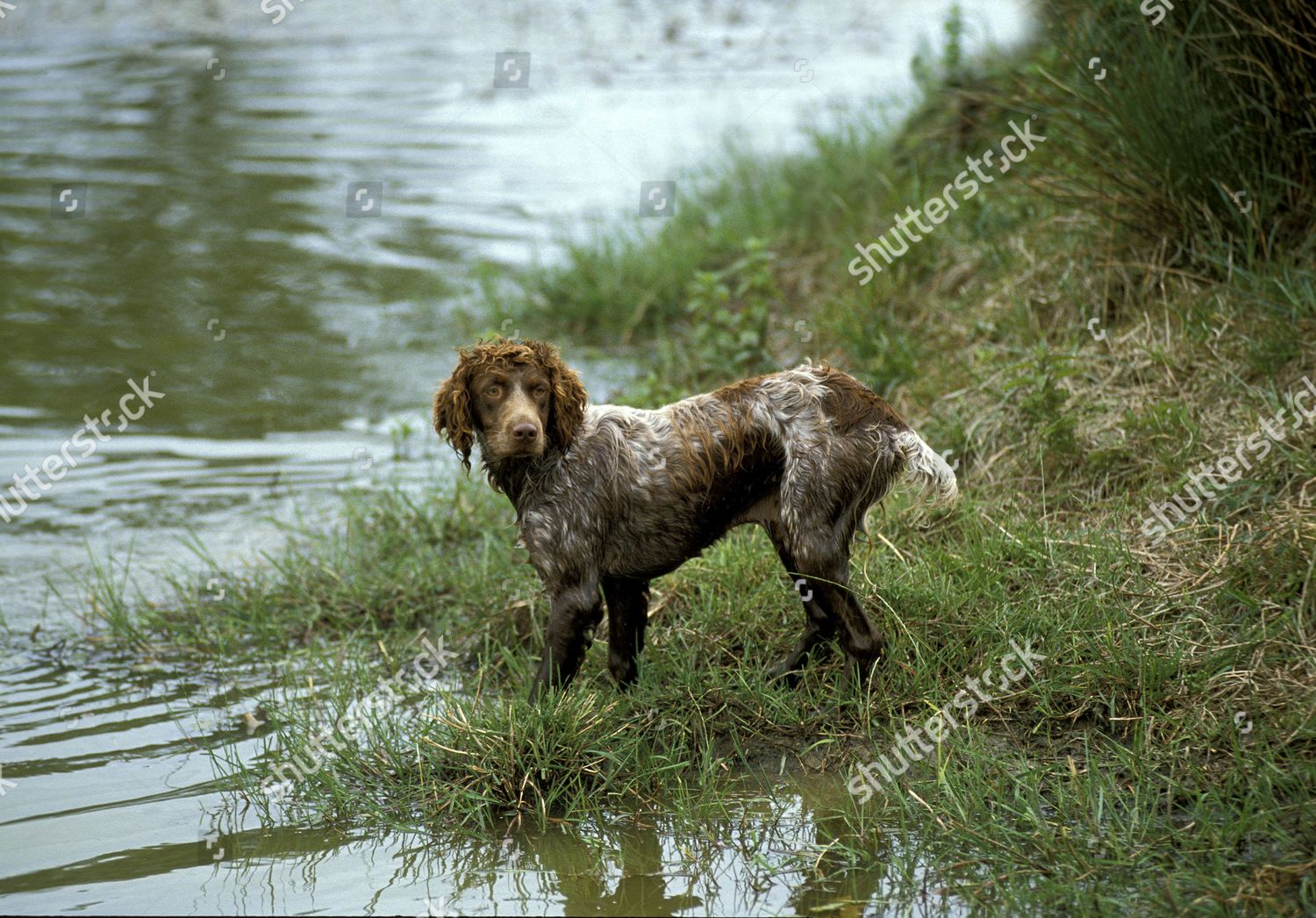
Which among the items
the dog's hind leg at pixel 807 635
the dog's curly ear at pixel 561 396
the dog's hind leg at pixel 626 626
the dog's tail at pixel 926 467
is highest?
the dog's curly ear at pixel 561 396

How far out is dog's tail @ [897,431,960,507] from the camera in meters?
5.18

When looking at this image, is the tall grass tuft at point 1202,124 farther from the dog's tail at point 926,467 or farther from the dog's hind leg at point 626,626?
the dog's hind leg at point 626,626

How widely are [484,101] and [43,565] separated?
32.8 feet

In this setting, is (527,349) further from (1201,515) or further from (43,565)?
(43,565)

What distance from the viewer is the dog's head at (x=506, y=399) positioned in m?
4.93

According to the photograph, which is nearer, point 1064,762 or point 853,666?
point 1064,762

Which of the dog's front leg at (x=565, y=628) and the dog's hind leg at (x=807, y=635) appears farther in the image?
the dog's hind leg at (x=807, y=635)

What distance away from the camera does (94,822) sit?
5.11 meters

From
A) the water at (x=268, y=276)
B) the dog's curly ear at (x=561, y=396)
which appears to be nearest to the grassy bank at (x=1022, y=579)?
the water at (x=268, y=276)

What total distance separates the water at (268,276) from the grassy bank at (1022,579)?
0.37 metres

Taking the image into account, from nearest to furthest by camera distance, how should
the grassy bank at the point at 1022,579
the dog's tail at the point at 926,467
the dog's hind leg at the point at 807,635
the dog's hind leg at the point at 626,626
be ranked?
the grassy bank at the point at 1022,579 → the dog's tail at the point at 926,467 → the dog's hind leg at the point at 807,635 → the dog's hind leg at the point at 626,626

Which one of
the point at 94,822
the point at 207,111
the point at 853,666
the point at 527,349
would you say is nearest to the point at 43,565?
the point at 94,822

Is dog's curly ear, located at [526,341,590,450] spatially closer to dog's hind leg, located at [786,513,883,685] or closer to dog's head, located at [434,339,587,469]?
dog's head, located at [434,339,587,469]

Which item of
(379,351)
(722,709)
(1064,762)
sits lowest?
(1064,762)
